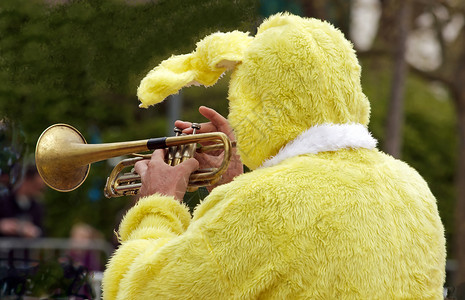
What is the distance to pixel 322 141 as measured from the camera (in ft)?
6.56

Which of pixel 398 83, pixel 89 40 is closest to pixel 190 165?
pixel 89 40

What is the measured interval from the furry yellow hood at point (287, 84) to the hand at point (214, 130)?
0.38 m

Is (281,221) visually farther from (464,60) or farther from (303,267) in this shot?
(464,60)

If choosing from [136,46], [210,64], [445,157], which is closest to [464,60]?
[445,157]

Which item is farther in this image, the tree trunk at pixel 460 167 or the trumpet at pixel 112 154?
the tree trunk at pixel 460 167

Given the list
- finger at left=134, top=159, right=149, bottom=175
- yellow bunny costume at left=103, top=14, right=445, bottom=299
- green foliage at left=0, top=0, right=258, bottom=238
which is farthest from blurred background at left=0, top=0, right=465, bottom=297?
yellow bunny costume at left=103, top=14, right=445, bottom=299

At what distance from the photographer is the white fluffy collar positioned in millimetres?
2000

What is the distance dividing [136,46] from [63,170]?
1.06 metres

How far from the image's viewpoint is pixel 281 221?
1.89 m

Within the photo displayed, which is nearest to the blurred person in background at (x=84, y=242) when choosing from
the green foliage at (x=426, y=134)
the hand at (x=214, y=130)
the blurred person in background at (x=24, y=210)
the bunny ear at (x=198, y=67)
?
the blurred person in background at (x=24, y=210)

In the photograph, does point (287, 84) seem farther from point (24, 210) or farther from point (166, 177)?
point (24, 210)

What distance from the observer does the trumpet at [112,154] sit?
2.39m

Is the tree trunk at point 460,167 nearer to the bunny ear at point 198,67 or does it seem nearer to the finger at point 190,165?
the finger at point 190,165

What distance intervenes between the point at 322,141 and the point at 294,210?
226 millimetres
